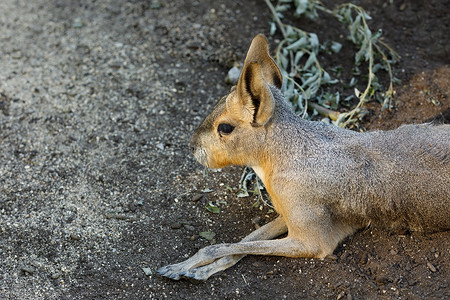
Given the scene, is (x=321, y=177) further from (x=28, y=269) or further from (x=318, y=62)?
(x=318, y=62)

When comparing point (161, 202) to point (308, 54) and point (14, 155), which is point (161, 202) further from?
point (308, 54)

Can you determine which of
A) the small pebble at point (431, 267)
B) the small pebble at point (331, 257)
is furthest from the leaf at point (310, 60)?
the small pebble at point (431, 267)

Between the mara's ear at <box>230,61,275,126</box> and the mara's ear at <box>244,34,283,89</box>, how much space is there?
417 millimetres

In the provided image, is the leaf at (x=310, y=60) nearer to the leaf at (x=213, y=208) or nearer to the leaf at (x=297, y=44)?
the leaf at (x=297, y=44)

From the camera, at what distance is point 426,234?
434 cm

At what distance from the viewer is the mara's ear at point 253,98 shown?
3.98m

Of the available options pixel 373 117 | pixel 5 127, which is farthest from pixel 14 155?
pixel 373 117

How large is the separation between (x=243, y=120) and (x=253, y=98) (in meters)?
0.22

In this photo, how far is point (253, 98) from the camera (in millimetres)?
4145

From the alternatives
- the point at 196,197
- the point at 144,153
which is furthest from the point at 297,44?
the point at 196,197

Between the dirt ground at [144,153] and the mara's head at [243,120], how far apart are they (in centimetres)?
64

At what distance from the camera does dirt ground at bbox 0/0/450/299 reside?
13.6 ft

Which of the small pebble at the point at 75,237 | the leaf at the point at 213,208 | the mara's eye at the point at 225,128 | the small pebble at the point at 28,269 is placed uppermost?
the mara's eye at the point at 225,128

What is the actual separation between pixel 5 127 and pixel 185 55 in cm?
206
